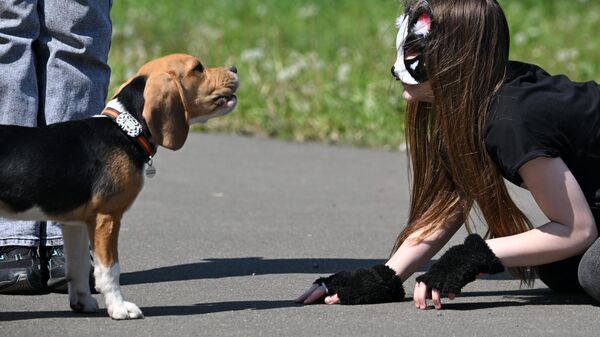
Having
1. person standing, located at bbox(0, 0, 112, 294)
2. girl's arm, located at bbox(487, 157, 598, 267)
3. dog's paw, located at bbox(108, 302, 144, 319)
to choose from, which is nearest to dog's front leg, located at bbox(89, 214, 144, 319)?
dog's paw, located at bbox(108, 302, 144, 319)

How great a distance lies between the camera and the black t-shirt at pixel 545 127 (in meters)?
4.59

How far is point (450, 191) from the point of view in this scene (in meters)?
5.05

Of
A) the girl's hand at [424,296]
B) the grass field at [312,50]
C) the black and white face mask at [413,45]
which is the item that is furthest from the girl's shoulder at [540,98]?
the grass field at [312,50]

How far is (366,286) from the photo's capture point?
4.91 m

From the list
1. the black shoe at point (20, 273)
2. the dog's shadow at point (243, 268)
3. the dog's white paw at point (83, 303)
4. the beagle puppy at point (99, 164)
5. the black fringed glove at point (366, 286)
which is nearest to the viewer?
the beagle puppy at point (99, 164)

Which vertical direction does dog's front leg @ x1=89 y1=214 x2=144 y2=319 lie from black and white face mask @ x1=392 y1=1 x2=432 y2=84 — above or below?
below

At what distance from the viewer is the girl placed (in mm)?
4629

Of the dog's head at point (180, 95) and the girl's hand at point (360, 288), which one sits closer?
the dog's head at point (180, 95)

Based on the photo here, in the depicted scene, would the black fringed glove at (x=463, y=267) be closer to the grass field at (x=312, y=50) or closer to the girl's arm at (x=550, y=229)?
the girl's arm at (x=550, y=229)

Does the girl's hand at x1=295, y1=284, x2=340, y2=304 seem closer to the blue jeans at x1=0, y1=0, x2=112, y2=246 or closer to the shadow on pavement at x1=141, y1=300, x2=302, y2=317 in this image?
the shadow on pavement at x1=141, y1=300, x2=302, y2=317

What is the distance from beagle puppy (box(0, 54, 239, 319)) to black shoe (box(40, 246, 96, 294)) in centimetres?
44

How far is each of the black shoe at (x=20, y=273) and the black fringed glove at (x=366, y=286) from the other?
124 cm

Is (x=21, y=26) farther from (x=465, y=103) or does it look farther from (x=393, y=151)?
(x=393, y=151)

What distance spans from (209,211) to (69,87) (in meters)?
2.17
